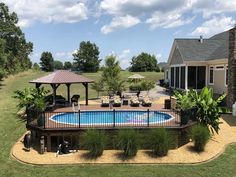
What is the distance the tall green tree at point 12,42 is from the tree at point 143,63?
1516 inches

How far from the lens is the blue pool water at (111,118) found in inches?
642

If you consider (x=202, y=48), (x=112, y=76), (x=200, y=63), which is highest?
(x=202, y=48)

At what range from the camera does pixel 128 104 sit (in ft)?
85.1

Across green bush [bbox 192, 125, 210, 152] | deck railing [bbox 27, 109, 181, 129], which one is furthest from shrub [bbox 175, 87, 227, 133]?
green bush [bbox 192, 125, 210, 152]

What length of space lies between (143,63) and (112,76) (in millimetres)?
66554

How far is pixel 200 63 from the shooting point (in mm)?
30469

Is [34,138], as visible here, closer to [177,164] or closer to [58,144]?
[58,144]

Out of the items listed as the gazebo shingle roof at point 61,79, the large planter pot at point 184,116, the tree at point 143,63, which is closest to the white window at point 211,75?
the gazebo shingle roof at point 61,79

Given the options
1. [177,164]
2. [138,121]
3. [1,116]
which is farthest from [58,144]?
[1,116]

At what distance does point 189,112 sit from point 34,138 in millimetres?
8909

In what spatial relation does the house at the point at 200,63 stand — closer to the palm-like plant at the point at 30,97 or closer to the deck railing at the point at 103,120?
the deck railing at the point at 103,120

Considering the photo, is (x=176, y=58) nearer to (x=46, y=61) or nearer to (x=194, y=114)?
(x=194, y=114)

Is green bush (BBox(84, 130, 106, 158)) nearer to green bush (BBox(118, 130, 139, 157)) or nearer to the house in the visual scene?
green bush (BBox(118, 130, 139, 157))

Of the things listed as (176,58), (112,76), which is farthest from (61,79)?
(176,58)
